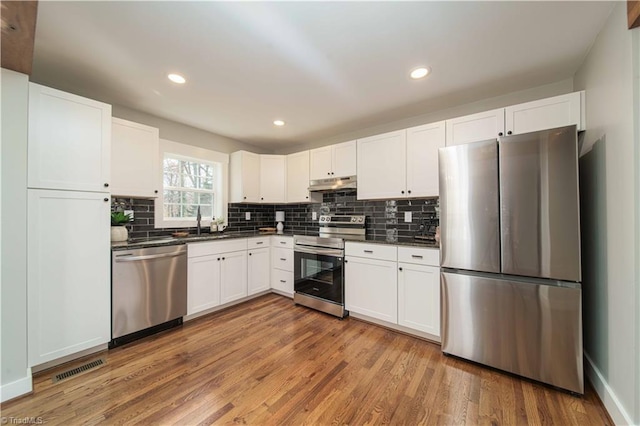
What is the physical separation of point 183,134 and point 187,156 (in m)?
0.30

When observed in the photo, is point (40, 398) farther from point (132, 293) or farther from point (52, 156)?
point (52, 156)

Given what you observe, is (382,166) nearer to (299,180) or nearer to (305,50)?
(299,180)

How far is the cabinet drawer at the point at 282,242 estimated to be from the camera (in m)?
3.50

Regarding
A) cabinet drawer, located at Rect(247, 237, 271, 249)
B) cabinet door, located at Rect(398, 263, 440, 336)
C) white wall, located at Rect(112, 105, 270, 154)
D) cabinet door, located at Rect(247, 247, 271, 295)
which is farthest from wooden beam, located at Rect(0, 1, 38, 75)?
cabinet door, located at Rect(398, 263, 440, 336)

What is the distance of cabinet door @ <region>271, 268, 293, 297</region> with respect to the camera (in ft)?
11.5

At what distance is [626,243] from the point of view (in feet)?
4.52

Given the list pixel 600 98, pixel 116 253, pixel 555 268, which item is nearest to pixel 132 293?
pixel 116 253

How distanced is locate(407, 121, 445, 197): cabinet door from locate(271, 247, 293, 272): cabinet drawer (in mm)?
1860

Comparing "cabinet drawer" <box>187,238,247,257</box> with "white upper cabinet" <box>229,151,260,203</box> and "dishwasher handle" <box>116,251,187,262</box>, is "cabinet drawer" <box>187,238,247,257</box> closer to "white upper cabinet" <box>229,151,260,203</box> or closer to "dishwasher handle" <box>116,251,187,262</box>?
"dishwasher handle" <box>116,251,187,262</box>

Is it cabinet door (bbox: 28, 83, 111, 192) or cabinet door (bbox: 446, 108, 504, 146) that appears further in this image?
cabinet door (bbox: 446, 108, 504, 146)

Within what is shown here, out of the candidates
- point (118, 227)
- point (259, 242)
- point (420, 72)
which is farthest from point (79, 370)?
point (420, 72)

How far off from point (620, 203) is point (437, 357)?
5.46 ft

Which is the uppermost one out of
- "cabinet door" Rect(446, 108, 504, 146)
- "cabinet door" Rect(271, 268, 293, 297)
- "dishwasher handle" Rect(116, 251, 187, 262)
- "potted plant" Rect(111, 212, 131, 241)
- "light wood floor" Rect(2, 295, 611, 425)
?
"cabinet door" Rect(446, 108, 504, 146)

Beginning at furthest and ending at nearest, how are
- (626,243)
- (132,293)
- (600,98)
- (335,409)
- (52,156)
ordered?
1. (132,293)
2. (52,156)
3. (600,98)
4. (335,409)
5. (626,243)
